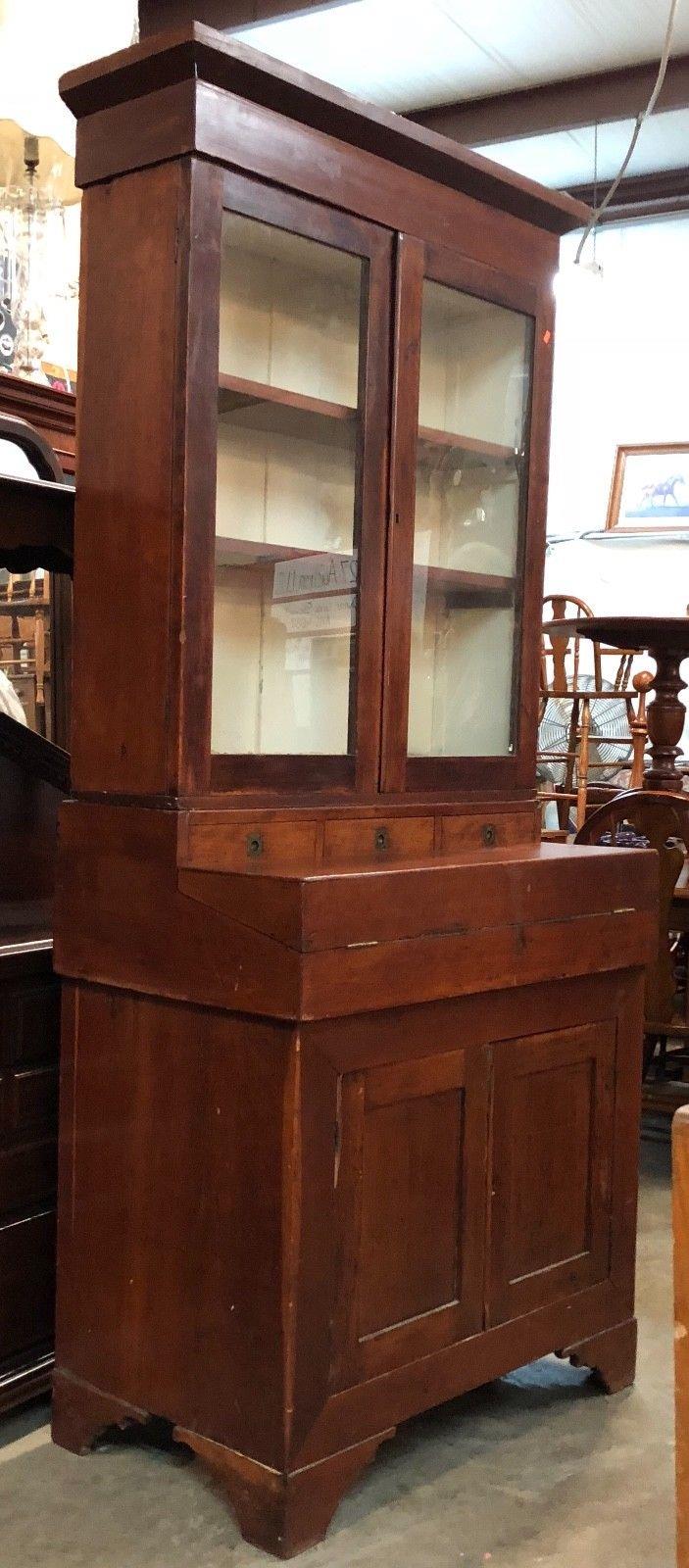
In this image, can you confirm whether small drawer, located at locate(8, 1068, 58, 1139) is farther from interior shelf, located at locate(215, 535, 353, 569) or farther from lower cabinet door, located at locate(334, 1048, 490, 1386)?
interior shelf, located at locate(215, 535, 353, 569)

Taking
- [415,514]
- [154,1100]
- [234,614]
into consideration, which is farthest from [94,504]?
[154,1100]

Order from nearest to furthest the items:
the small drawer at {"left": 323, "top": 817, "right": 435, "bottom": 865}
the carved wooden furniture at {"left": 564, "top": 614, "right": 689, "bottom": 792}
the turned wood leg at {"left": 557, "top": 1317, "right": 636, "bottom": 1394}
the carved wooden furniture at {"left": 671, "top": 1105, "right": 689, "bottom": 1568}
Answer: the carved wooden furniture at {"left": 671, "top": 1105, "right": 689, "bottom": 1568}
the small drawer at {"left": 323, "top": 817, "right": 435, "bottom": 865}
the turned wood leg at {"left": 557, "top": 1317, "right": 636, "bottom": 1394}
the carved wooden furniture at {"left": 564, "top": 614, "right": 689, "bottom": 792}

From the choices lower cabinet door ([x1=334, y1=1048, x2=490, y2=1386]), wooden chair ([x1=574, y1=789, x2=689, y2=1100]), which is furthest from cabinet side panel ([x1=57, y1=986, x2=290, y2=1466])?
wooden chair ([x1=574, y1=789, x2=689, y2=1100])

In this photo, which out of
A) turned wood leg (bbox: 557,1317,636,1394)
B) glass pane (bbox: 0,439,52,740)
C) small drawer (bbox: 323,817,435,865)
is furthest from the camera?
glass pane (bbox: 0,439,52,740)

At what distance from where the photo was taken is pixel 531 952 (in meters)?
2.18

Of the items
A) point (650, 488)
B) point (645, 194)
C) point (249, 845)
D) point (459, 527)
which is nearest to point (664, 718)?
point (459, 527)

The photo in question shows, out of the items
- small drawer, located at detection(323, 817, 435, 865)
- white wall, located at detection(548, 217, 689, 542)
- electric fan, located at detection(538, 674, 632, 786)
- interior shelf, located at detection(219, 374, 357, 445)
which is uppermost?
white wall, located at detection(548, 217, 689, 542)

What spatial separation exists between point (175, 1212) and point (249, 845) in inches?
20.5

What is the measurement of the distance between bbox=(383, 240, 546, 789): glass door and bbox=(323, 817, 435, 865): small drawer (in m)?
0.07

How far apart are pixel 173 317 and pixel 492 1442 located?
5.66 feet

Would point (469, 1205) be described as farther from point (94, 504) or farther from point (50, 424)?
point (50, 424)

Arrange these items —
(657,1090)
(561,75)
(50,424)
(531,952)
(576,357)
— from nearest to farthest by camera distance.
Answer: (531,952) → (50,424) → (657,1090) → (561,75) → (576,357)

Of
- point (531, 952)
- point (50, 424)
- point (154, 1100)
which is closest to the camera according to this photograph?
point (154, 1100)

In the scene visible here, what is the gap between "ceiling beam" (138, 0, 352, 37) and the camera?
578 cm
